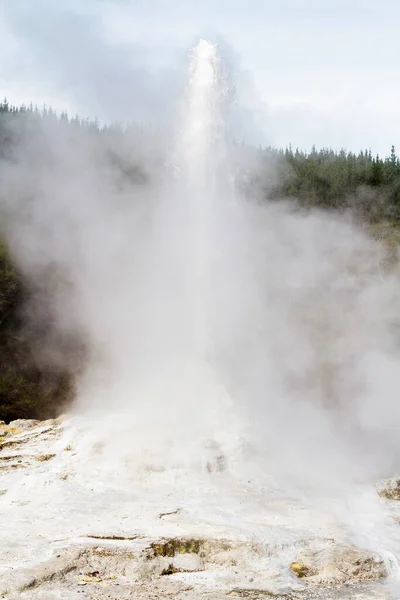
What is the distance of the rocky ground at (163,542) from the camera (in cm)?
471

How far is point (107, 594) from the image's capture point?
4.54m

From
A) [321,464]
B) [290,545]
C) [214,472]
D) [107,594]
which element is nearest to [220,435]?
[214,472]

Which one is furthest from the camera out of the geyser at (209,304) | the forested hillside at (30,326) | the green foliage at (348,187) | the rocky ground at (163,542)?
the green foliage at (348,187)

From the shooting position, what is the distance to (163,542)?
5.39 metres

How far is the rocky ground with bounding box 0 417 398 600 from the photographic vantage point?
15.5ft

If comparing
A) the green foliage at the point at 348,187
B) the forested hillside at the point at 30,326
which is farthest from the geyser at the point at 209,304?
the green foliage at the point at 348,187

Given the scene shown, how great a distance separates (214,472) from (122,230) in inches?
268

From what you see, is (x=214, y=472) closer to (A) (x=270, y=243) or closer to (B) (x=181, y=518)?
(B) (x=181, y=518)

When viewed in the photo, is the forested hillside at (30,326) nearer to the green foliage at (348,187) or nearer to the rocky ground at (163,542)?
the green foliage at (348,187)

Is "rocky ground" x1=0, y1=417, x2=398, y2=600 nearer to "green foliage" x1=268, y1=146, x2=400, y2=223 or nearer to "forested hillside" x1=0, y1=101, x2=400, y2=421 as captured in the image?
"forested hillside" x1=0, y1=101, x2=400, y2=421

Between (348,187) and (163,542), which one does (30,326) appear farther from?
(348,187)

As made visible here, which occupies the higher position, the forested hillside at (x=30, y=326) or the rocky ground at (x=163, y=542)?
the forested hillside at (x=30, y=326)

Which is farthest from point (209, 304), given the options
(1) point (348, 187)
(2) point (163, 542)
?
(1) point (348, 187)

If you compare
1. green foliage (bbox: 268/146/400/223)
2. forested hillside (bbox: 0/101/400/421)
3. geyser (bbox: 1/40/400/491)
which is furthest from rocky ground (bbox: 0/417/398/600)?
green foliage (bbox: 268/146/400/223)
